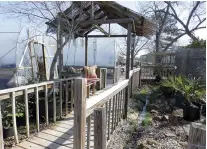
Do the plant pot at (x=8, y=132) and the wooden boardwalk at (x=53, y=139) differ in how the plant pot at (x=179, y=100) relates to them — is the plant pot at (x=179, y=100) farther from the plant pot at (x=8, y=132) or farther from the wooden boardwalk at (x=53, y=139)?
the plant pot at (x=8, y=132)

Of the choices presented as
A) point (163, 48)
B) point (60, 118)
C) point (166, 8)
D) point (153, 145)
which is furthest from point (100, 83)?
point (163, 48)

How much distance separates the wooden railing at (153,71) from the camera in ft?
40.9

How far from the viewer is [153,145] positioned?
3.70 m

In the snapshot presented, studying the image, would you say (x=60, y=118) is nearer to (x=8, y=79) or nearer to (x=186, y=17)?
(x=8, y=79)

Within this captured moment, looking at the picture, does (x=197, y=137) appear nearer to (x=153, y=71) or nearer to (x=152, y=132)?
(x=152, y=132)

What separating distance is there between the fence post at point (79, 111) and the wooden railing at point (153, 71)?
37.1 feet

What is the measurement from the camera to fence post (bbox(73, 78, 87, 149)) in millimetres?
1702

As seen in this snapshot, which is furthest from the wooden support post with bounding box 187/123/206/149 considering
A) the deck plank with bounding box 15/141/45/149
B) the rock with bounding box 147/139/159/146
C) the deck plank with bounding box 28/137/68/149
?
the rock with bounding box 147/139/159/146

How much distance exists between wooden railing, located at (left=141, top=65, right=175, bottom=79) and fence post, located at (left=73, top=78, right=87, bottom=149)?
445 inches

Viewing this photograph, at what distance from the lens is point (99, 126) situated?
69.7 inches

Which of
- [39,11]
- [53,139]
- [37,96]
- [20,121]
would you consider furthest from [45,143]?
[39,11]

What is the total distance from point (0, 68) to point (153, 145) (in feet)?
18.5

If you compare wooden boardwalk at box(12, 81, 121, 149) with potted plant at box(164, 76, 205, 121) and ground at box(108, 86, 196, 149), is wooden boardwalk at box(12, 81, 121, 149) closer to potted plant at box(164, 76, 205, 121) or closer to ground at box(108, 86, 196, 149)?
ground at box(108, 86, 196, 149)

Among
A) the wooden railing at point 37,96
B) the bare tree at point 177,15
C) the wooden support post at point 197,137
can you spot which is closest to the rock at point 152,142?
the wooden railing at point 37,96
